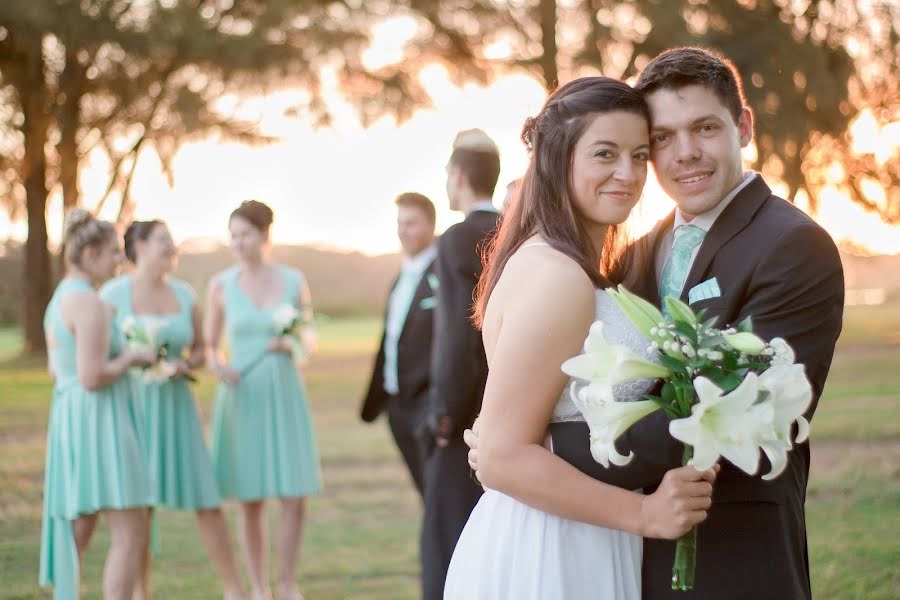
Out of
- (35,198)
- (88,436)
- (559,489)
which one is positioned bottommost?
(88,436)

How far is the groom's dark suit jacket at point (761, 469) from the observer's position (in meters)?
2.62

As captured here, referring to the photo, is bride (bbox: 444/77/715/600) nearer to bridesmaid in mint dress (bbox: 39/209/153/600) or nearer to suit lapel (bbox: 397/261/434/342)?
suit lapel (bbox: 397/261/434/342)

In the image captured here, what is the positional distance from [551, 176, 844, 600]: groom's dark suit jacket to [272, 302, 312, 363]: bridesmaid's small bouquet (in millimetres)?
4856

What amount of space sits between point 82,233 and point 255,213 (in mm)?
1487

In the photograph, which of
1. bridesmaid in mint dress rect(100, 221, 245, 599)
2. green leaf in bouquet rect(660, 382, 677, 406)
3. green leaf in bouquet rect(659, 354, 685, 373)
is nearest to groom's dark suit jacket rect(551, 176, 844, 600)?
green leaf in bouquet rect(660, 382, 677, 406)

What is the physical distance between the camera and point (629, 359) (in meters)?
2.15

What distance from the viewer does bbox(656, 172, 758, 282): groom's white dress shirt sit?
2.96m

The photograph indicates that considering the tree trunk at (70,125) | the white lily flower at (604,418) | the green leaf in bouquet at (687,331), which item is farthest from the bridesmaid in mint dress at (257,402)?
the tree trunk at (70,125)

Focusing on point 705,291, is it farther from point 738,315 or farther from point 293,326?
point 293,326

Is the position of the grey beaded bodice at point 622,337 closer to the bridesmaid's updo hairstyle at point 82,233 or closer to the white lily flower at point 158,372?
the bridesmaid's updo hairstyle at point 82,233

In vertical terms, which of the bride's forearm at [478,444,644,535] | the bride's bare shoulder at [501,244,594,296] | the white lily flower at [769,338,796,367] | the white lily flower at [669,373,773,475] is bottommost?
the bride's forearm at [478,444,644,535]

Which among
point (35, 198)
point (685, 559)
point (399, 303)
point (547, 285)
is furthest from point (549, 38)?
point (685, 559)

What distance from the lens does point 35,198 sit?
21.5 m

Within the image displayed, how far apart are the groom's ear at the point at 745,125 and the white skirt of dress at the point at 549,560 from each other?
1199mm
